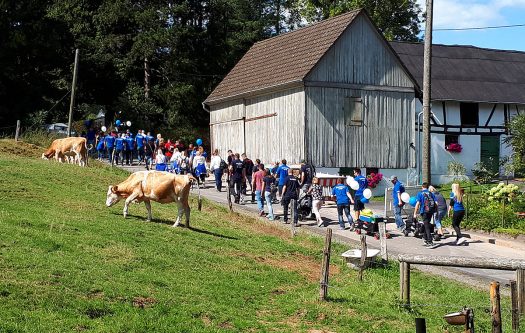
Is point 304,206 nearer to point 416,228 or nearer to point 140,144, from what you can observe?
point 416,228

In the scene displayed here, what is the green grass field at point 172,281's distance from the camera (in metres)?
11.3

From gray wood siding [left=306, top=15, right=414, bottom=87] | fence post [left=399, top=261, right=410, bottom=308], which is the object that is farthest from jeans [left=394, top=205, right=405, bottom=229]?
gray wood siding [left=306, top=15, right=414, bottom=87]

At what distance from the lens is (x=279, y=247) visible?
19484mm

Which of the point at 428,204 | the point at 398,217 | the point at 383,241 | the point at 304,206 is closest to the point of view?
the point at 383,241

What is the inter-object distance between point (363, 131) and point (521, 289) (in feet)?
74.0

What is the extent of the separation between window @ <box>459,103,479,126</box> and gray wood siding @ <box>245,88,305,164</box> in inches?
458

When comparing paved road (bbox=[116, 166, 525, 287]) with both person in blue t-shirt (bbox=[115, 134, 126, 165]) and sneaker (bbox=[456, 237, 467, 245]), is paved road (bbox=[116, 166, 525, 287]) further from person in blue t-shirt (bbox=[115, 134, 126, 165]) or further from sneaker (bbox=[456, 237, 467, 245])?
person in blue t-shirt (bbox=[115, 134, 126, 165])

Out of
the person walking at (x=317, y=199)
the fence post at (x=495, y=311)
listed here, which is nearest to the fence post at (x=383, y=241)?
the person walking at (x=317, y=199)

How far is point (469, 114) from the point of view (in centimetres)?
4184

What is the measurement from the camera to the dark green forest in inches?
1914

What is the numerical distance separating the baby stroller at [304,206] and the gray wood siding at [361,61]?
33.6 feet

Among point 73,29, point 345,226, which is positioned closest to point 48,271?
point 345,226

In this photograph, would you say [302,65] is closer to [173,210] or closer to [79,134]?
[173,210]

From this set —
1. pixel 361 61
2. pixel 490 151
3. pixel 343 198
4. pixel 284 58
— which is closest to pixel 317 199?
pixel 343 198
